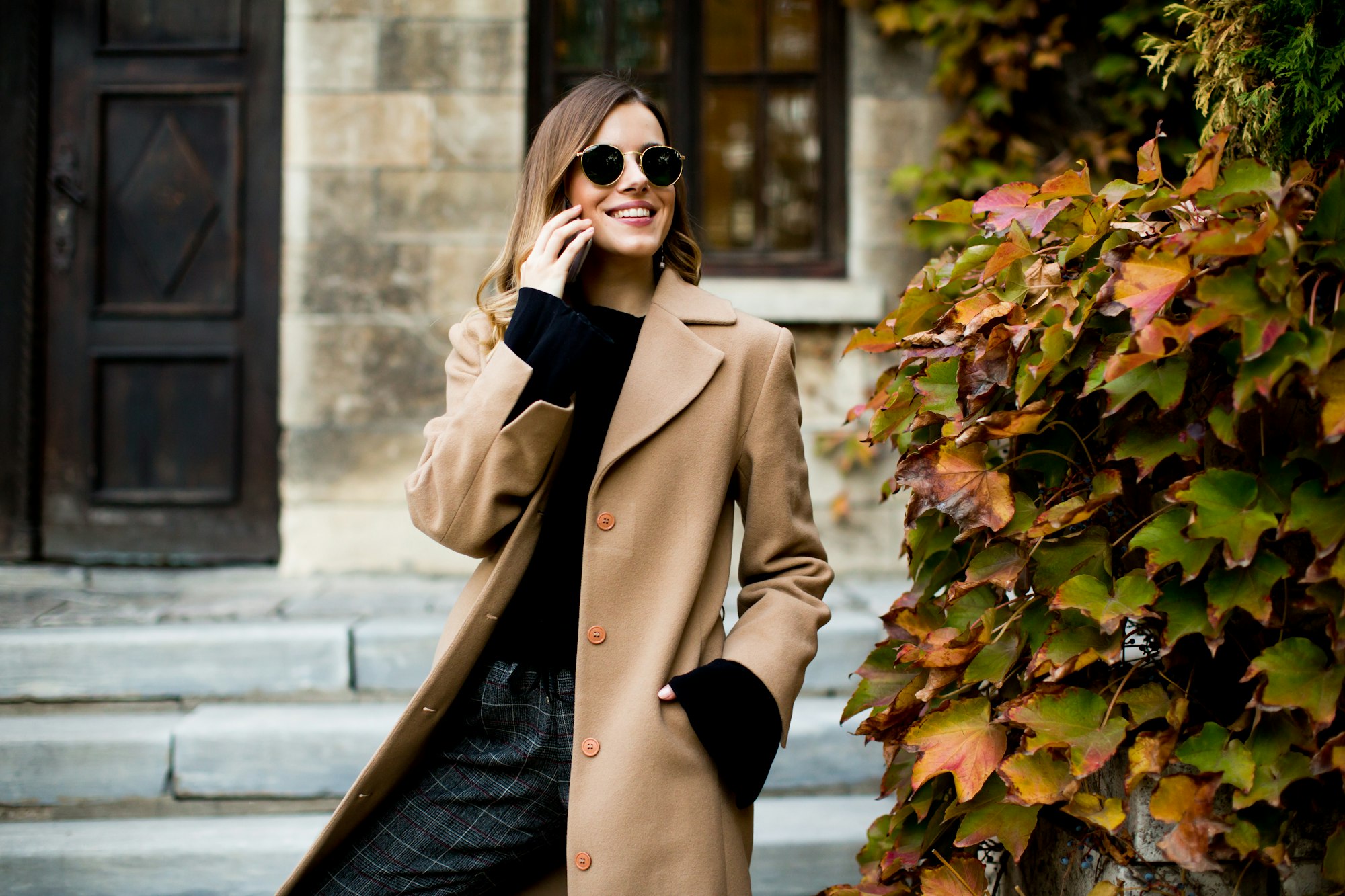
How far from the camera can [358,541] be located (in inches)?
172

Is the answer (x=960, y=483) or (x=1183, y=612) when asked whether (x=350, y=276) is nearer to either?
(x=960, y=483)

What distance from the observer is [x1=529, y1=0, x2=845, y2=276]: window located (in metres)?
4.67

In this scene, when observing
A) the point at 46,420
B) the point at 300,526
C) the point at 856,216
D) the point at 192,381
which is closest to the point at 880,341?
the point at 856,216

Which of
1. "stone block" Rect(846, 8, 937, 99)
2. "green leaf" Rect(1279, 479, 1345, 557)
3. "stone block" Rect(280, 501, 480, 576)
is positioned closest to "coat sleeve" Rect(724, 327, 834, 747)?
"green leaf" Rect(1279, 479, 1345, 557)

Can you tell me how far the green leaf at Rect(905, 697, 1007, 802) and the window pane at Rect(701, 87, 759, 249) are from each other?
138 inches

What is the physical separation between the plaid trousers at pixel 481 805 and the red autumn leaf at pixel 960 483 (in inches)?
25.2

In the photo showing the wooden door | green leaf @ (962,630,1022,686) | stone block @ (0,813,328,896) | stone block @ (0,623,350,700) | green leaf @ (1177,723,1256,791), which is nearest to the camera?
green leaf @ (1177,723,1256,791)

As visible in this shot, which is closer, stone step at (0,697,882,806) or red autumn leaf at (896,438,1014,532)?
red autumn leaf at (896,438,1014,532)

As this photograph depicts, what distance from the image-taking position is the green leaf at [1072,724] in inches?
53.7

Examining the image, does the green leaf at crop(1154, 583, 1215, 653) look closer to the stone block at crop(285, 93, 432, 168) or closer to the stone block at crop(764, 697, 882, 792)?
the stone block at crop(764, 697, 882, 792)

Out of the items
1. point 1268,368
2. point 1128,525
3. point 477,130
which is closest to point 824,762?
point 1128,525

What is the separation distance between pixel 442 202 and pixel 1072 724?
356 centimetres

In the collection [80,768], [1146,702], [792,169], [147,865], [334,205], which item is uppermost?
[792,169]

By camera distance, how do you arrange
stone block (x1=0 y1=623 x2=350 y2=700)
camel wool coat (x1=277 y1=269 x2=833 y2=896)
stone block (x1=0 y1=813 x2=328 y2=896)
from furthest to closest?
stone block (x1=0 y1=623 x2=350 y2=700)
stone block (x1=0 y1=813 x2=328 y2=896)
camel wool coat (x1=277 y1=269 x2=833 y2=896)
